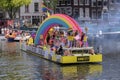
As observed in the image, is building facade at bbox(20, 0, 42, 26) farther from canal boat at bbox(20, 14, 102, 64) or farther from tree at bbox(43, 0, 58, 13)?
canal boat at bbox(20, 14, 102, 64)

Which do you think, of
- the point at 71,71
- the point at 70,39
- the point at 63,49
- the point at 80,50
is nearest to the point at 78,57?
the point at 80,50

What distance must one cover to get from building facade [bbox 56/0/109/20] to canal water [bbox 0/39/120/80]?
71.6 meters

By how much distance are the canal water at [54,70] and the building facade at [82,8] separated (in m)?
71.6

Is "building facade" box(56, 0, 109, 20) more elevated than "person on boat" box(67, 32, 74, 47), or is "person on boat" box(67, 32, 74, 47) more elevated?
"building facade" box(56, 0, 109, 20)

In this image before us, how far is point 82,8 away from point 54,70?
81749mm

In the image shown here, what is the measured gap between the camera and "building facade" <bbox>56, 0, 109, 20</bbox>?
384 ft

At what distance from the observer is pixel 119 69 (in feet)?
124

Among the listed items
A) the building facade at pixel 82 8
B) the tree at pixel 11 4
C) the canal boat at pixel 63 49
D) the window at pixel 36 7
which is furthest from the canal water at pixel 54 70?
the building facade at pixel 82 8

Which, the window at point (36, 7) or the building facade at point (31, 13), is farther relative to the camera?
the window at point (36, 7)

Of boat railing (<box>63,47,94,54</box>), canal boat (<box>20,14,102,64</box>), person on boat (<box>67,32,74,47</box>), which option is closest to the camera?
canal boat (<box>20,14,102,64</box>)

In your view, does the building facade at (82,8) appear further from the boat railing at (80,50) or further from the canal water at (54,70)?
the boat railing at (80,50)

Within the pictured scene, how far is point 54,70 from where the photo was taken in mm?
37500

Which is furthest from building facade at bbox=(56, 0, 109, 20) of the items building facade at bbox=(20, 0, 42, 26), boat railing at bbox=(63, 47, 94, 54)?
boat railing at bbox=(63, 47, 94, 54)

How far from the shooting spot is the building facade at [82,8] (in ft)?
384
